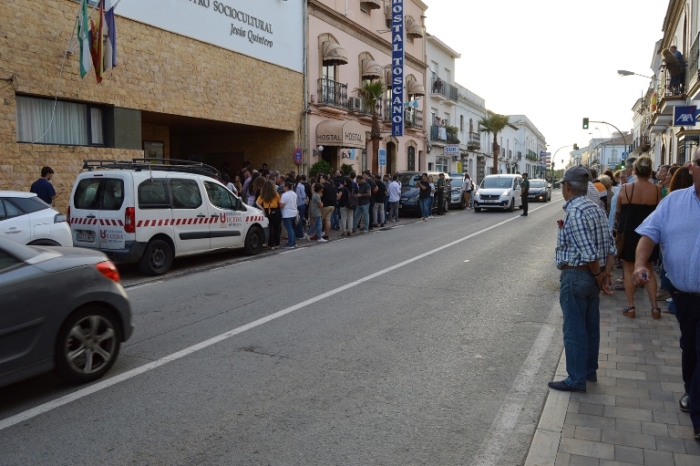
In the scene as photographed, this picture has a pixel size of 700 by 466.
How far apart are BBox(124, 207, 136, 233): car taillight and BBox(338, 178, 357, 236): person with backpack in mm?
7818

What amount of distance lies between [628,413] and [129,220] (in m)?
8.40

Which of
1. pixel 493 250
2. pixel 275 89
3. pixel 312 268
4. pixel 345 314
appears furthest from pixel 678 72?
pixel 345 314

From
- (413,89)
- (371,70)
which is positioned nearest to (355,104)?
→ (371,70)

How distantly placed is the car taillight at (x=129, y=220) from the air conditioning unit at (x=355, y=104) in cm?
1933

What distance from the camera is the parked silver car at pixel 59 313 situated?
447 cm

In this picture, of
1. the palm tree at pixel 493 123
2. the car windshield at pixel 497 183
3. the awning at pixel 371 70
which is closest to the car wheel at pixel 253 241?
the car windshield at pixel 497 183

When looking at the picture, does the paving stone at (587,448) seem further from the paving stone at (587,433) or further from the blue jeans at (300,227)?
the blue jeans at (300,227)

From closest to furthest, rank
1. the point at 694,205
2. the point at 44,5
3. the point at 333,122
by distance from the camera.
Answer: the point at 694,205
the point at 44,5
the point at 333,122

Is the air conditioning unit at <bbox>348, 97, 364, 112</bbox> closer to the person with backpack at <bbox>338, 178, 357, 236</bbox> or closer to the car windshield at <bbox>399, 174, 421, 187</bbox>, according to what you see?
the car windshield at <bbox>399, 174, 421, 187</bbox>

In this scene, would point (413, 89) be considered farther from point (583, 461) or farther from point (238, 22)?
point (583, 461)

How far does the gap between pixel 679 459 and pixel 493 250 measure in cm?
1013

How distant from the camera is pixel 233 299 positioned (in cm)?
852

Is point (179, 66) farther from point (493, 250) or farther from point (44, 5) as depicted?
point (493, 250)

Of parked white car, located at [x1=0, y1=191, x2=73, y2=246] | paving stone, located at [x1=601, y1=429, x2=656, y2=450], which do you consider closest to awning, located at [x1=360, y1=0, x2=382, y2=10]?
parked white car, located at [x1=0, y1=191, x2=73, y2=246]
